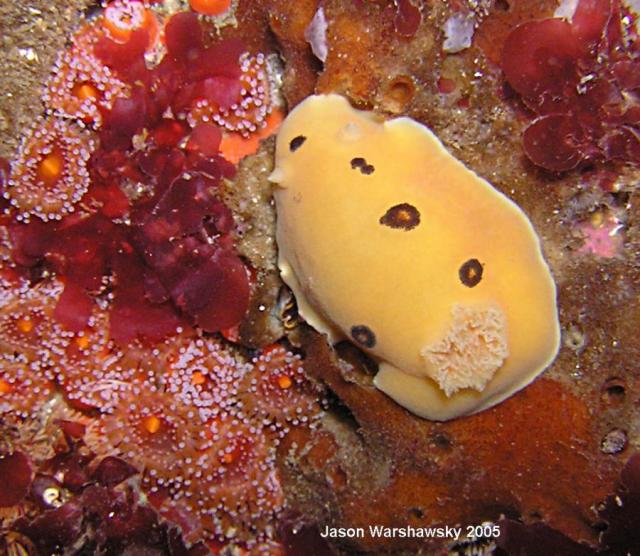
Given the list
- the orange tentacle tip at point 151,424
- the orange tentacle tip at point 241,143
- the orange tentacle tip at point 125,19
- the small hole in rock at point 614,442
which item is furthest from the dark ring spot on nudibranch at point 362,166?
the orange tentacle tip at point 151,424

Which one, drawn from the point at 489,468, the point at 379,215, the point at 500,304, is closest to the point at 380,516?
the point at 489,468

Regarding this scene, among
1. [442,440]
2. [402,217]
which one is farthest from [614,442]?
[402,217]

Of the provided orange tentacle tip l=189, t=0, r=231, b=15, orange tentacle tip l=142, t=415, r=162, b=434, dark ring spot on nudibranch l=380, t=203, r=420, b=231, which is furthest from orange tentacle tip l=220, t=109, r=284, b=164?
orange tentacle tip l=142, t=415, r=162, b=434

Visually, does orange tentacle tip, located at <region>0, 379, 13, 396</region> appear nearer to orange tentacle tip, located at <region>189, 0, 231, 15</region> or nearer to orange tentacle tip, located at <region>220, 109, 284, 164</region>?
orange tentacle tip, located at <region>220, 109, 284, 164</region>

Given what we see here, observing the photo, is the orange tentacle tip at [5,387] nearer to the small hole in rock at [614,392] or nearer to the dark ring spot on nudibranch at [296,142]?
the dark ring spot on nudibranch at [296,142]

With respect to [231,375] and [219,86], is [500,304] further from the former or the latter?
[219,86]

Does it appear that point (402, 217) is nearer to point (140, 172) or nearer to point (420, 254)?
point (420, 254)
